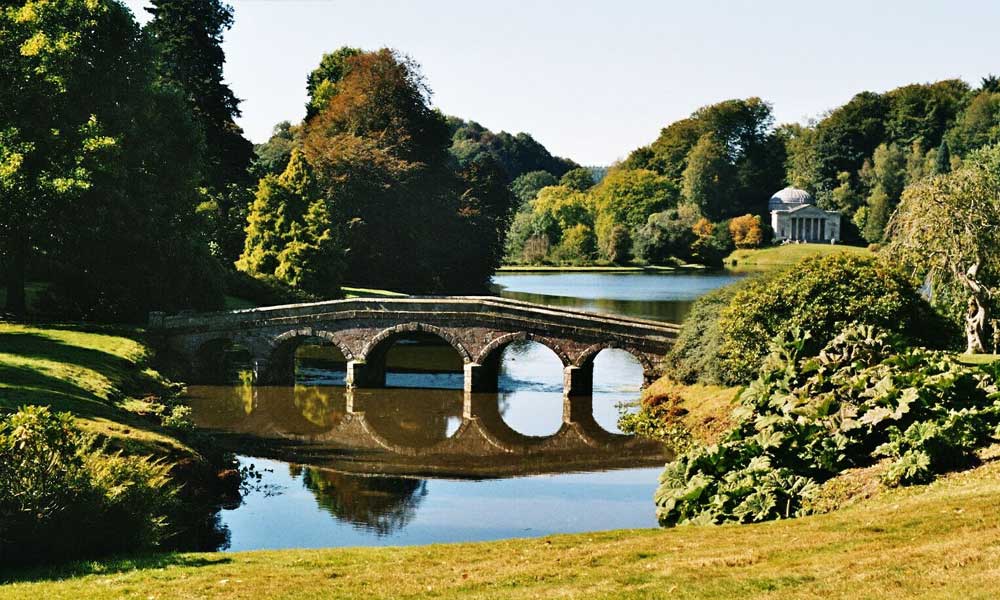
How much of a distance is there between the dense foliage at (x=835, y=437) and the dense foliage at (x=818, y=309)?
6.70 metres

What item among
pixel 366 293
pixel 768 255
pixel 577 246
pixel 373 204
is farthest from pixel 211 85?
pixel 768 255

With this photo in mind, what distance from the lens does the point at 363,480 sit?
3353 centimetres

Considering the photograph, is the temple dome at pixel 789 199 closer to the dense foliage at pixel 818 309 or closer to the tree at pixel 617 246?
the tree at pixel 617 246

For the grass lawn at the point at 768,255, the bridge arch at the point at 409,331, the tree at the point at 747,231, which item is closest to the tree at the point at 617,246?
the grass lawn at the point at 768,255

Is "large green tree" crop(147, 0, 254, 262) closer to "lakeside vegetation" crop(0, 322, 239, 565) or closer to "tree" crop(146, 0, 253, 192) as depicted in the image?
"tree" crop(146, 0, 253, 192)

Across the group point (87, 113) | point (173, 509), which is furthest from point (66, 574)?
point (87, 113)

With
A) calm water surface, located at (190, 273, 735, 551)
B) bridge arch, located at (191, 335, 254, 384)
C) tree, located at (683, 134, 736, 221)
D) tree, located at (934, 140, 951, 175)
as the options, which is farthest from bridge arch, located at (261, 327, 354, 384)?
tree, located at (683, 134, 736, 221)

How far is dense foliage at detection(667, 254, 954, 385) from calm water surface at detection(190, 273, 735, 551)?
4569 mm

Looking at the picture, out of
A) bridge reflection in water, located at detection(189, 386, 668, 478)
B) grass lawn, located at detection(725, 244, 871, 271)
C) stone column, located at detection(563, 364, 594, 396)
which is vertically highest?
grass lawn, located at detection(725, 244, 871, 271)

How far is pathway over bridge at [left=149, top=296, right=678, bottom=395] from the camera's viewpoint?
47281 millimetres

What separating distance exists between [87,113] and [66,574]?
34704 millimetres

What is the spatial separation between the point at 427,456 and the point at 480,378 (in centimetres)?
1169

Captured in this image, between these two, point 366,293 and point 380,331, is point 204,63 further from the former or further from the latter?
point 380,331

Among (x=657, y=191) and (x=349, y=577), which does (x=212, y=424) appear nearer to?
(x=349, y=577)
